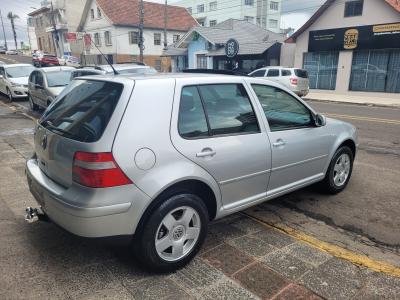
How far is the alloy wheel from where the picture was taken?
116 inches

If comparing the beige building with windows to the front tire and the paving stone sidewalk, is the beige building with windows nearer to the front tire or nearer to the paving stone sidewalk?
the paving stone sidewalk

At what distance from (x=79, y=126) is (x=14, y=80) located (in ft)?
47.3

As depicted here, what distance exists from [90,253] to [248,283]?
1487mm

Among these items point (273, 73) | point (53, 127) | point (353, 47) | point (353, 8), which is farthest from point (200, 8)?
point (53, 127)

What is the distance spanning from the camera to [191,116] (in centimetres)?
313

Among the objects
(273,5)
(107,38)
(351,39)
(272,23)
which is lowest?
(351,39)

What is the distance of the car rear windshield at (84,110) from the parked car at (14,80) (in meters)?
13.1

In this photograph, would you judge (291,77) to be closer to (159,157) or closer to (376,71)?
(376,71)

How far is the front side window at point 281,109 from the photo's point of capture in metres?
3.77

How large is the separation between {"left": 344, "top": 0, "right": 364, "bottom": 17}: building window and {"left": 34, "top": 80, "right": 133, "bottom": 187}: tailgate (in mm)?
22517

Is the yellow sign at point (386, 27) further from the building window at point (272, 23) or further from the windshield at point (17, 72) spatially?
the building window at point (272, 23)

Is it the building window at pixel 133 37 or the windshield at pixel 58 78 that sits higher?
the building window at pixel 133 37

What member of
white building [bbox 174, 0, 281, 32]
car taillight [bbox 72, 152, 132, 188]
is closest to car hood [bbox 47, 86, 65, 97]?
car taillight [bbox 72, 152, 132, 188]

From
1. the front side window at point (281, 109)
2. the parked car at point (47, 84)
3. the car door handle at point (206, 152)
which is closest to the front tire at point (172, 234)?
the car door handle at point (206, 152)
